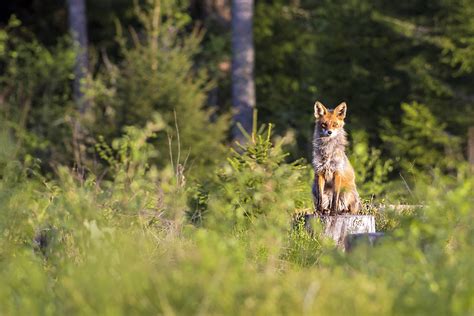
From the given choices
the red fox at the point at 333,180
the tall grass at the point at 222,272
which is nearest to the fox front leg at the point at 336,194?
the red fox at the point at 333,180

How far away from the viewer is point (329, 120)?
11195 mm

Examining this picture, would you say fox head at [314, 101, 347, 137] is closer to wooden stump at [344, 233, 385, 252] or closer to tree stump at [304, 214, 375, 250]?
tree stump at [304, 214, 375, 250]

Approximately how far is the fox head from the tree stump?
1.10 metres

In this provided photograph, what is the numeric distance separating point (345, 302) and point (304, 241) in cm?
390

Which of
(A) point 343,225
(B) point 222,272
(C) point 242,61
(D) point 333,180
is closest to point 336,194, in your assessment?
(D) point 333,180

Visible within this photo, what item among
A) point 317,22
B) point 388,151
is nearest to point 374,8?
point 388,151

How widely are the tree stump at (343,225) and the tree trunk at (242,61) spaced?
1432 cm

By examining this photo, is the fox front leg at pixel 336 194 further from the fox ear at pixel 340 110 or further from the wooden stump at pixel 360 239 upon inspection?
the wooden stump at pixel 360 239

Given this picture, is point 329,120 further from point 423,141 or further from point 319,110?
point 423,141

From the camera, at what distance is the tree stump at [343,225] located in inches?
406

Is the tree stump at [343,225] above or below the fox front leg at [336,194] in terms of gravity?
below

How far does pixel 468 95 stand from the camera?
73.6 ft

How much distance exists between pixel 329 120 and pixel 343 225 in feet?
4.47

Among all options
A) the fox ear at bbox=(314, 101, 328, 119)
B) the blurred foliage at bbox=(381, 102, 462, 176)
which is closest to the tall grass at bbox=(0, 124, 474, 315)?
the fox ear at bbox=(314, 101, 328, 119)
